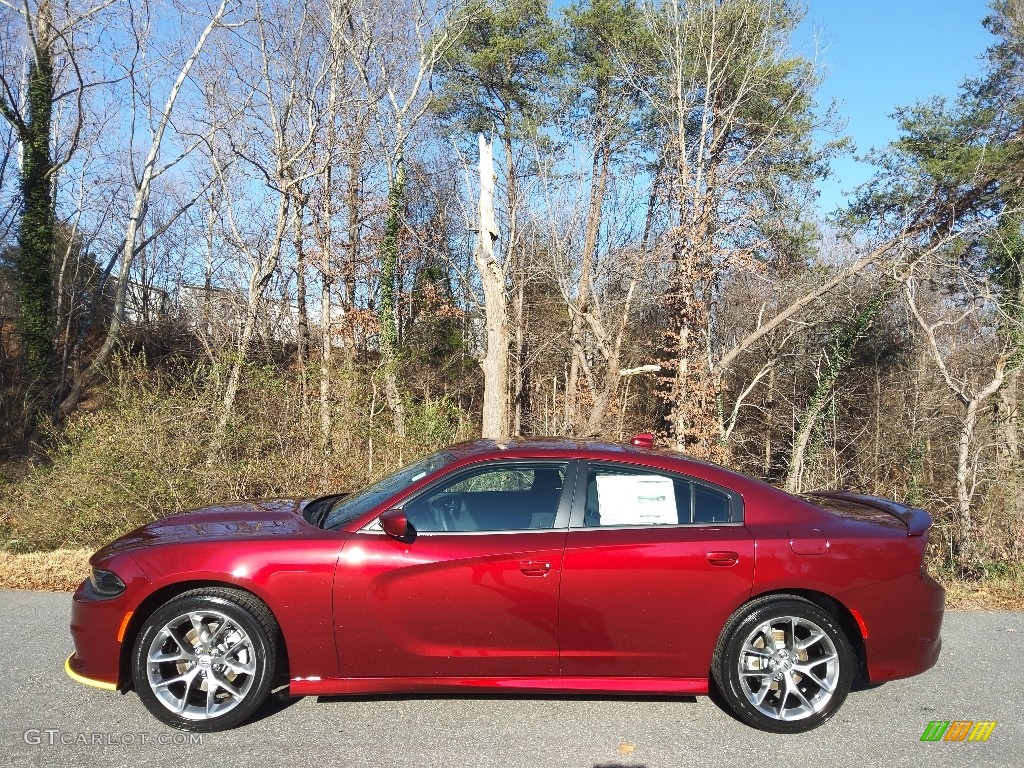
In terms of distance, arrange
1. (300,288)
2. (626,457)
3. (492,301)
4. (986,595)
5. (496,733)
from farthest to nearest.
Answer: (300,288) → (492,301) → (986,595) → (626,457) → (496,733)

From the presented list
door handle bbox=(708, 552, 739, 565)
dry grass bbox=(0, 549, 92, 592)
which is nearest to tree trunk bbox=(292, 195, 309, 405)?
dry grass bbox=(0, 549, 92, 592)

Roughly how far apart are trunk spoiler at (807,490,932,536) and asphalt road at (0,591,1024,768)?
100cm

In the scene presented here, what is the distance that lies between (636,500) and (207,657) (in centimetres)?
231

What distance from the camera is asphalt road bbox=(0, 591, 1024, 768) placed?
3320mm

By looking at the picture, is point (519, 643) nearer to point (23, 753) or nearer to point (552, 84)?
point (23, 753)

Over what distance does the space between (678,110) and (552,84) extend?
297 inches

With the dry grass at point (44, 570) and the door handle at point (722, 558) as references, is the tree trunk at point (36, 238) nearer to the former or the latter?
the dry grass at point (44, 570)

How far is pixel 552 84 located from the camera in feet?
72.1

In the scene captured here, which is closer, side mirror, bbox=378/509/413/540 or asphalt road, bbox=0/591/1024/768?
asphalt road, bbox=0/591/1024/768

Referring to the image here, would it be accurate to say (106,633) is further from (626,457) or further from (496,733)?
(626,457)

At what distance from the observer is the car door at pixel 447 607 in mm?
3607

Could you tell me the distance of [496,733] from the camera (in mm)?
3566

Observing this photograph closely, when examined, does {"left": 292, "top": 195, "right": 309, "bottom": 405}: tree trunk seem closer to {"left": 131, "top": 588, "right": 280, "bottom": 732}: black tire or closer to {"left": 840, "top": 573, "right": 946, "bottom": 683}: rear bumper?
{"left": 131, "top": 588, "right": 280, "bottom": 732}: black tire

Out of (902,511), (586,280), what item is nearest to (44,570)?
(902,511)
